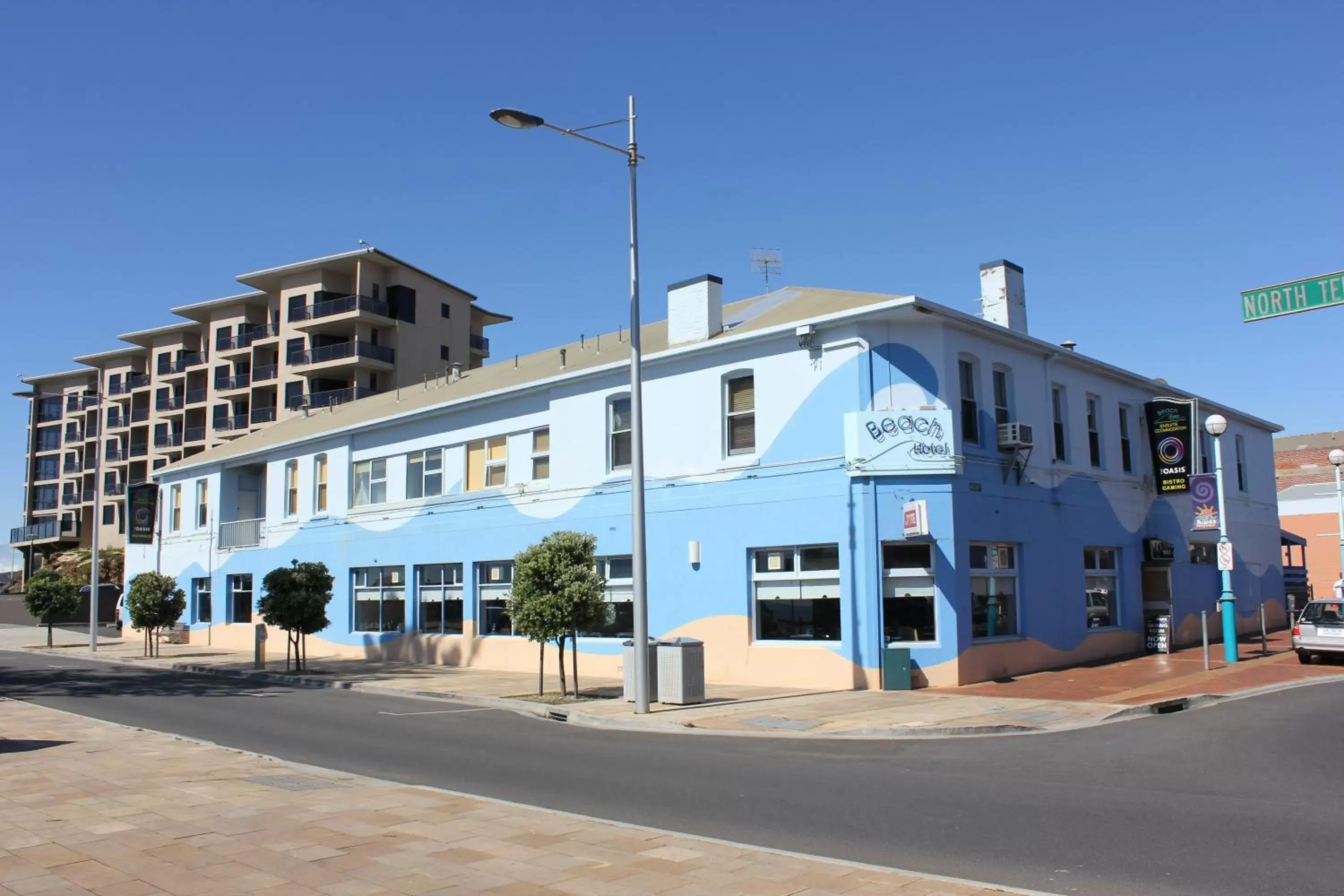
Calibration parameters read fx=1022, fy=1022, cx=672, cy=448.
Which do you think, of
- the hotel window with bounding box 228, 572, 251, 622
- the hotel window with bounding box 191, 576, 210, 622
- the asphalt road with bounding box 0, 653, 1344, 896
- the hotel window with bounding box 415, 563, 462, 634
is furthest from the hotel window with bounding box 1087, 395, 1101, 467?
the hotel window with bounding box 191, 576, 210, 622

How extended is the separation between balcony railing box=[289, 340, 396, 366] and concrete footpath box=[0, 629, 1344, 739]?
40.4m

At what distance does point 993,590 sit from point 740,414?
639 centimetres

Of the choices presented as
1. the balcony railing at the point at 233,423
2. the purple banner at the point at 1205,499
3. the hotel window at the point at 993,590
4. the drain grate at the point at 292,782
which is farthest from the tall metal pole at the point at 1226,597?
Result: the balcony railing at the point at 233,423

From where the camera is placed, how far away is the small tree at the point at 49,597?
136 ft

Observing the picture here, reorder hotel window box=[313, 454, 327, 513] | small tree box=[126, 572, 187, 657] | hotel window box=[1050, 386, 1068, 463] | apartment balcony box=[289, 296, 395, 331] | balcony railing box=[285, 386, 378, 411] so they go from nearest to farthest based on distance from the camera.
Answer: hotel window box=[1050, 386, 1068, 463], small tree box=[126, 572, 187, 657], hotel window box=[313, 454, 327, 513], apartment balcony box=[289, 296, 395, 331], balcony railing box=[285, 386, 378, 411]

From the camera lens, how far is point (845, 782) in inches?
424

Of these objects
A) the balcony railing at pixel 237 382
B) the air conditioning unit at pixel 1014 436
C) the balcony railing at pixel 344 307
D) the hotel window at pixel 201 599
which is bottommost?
the hotel window at pixel 201 599

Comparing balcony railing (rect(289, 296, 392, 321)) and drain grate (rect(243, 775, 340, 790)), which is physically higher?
balcony railing (rect(289, 296, 392, 321))

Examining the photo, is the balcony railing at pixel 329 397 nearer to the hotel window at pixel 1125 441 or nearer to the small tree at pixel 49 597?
the small tree at pixel 49 597

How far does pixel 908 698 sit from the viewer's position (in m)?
17.7

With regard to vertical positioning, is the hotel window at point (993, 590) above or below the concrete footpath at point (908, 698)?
above

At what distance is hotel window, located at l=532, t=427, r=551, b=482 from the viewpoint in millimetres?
26984

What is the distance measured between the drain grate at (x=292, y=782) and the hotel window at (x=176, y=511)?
120 feet

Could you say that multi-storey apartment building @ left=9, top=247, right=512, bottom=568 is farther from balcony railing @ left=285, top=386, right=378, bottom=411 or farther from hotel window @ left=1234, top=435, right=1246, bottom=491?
hotel window @ left=1234, top=435, right=1246, bottom=491
